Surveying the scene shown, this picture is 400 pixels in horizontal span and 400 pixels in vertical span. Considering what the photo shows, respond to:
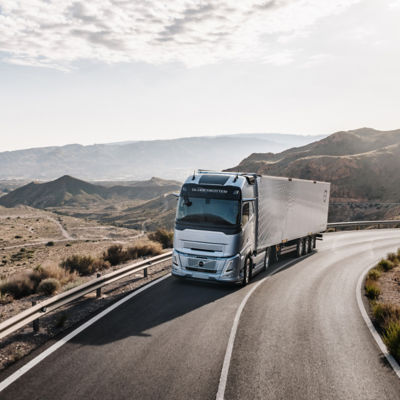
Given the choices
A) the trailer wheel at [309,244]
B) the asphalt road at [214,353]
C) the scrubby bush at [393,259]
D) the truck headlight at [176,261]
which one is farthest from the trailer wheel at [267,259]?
the scrubby bush at [393,259]

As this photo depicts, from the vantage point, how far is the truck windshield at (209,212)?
457 inches

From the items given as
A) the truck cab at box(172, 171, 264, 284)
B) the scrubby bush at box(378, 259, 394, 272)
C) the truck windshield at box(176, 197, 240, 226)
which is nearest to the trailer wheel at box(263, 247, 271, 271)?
the truck cab at box(172, 171, 264, 284)

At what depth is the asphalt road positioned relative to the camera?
561cm

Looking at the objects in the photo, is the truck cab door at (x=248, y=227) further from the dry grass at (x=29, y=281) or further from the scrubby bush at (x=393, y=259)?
the scrubby bush at (x=393, y=259)

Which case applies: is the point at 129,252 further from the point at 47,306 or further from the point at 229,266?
the point at 47,306

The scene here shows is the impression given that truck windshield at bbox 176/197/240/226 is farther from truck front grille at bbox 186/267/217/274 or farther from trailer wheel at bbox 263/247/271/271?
trailer wheel at bbox 263/247/271/271

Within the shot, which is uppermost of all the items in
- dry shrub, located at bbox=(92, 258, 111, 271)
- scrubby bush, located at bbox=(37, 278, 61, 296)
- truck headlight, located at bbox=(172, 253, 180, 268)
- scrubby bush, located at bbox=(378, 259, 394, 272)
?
truck headlight, located at bbox=(172, 253, 180, 268)

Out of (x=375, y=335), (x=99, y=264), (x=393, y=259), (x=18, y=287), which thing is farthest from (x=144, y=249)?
(x=393, y=259)

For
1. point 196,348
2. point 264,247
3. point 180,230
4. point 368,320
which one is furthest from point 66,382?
point 264,247

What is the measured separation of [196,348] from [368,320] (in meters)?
5.18

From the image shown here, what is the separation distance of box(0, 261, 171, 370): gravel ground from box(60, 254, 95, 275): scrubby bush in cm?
242

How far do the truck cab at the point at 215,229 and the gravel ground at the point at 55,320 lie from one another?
203cm

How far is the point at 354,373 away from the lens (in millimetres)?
6469

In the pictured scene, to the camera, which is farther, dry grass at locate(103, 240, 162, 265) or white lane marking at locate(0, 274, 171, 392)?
dry grass at locate(103, 240, 162, 265)
